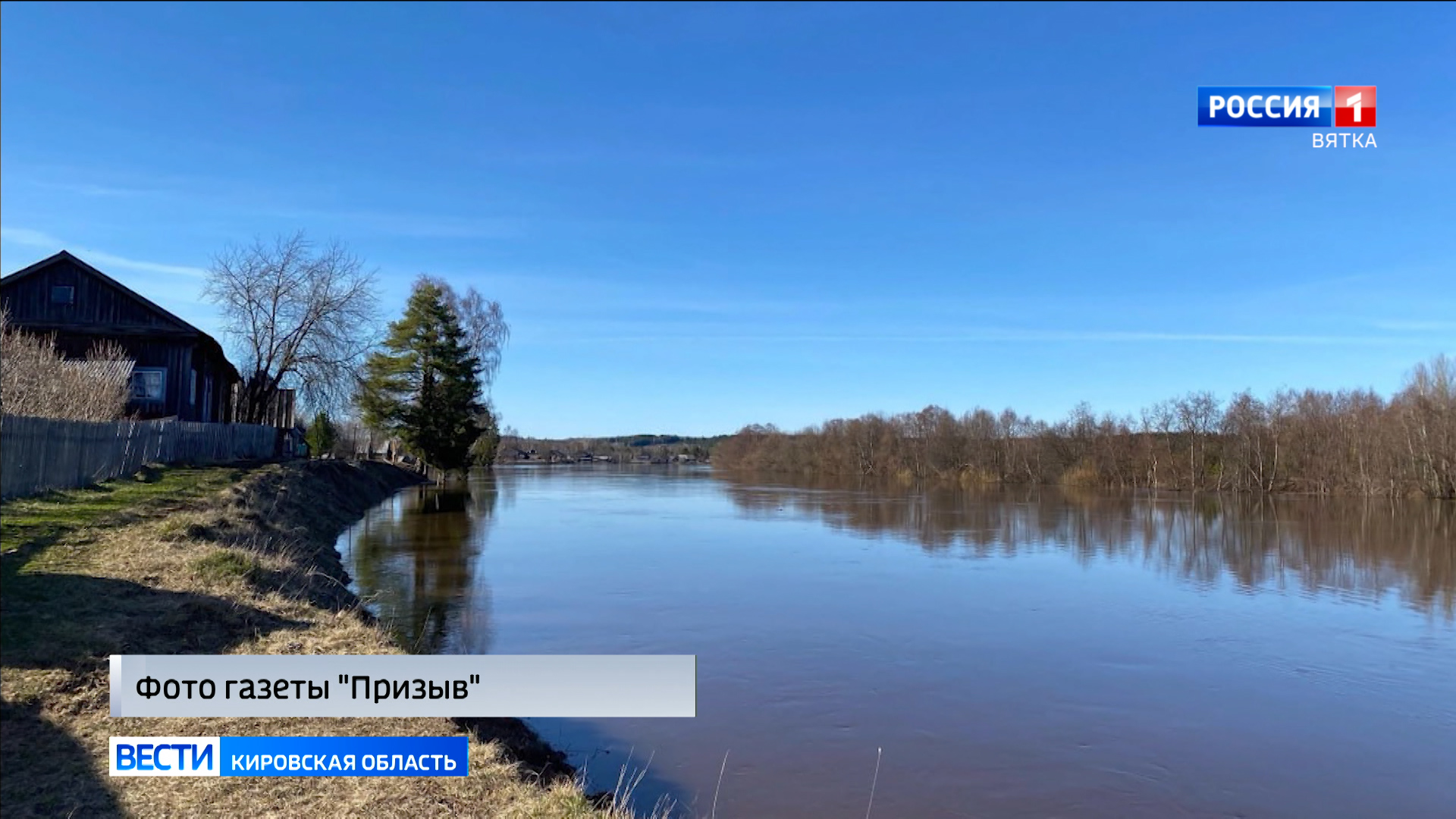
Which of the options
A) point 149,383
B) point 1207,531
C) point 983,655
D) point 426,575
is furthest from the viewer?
point 1207,531

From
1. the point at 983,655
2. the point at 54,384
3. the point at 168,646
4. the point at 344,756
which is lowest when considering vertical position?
the point at 983,655

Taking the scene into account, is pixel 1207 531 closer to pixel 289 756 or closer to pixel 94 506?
Answer: pixel 94 506

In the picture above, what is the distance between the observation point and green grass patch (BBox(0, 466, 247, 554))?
9.55 m

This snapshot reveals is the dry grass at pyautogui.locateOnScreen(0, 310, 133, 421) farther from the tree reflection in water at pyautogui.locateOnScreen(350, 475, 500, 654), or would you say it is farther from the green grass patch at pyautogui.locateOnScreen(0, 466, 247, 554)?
the tree reflection in water at pyautogui.locateOnScreen(350, 475, 500, 654)

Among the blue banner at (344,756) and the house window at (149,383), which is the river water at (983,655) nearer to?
the blue banner at (344,756)

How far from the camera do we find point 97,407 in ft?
60.5

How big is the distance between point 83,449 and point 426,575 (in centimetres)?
600

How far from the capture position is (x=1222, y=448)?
64125 millimetres

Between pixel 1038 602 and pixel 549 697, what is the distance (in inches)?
448

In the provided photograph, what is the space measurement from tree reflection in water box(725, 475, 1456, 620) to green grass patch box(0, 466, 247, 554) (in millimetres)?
17589

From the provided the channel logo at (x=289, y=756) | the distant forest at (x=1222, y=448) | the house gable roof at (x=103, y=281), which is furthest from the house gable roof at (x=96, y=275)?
the distant forest at (x=1222, y=448)

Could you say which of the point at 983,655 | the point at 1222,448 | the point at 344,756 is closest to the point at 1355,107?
the point at 983,655

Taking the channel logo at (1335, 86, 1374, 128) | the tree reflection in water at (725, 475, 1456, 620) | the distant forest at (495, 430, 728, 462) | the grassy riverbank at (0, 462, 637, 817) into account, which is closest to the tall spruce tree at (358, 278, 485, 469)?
the tree reflection in water at (725, 475, 1456, 620)

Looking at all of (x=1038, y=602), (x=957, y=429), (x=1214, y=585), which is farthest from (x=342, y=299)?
(x=957, y=429)
